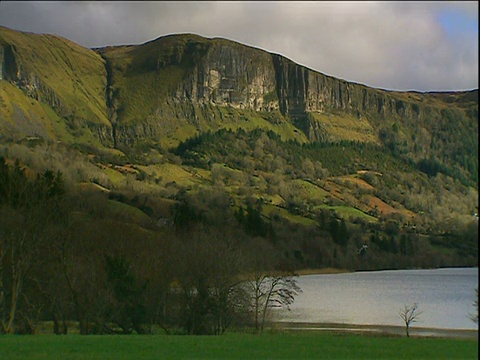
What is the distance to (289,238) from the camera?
133625 mm

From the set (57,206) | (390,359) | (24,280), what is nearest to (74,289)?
(24,280)

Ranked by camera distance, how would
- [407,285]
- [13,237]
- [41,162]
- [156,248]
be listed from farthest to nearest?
[41,162] < [407,285] < [156,248] < [13,237]

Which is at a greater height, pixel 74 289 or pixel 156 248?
pixel 156 248

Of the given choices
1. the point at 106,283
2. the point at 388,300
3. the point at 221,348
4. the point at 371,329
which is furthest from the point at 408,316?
the point at 221,348

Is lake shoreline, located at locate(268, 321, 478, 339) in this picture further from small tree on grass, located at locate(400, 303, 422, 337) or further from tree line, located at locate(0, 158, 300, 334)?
tree line, located at locate(0, 158, 300, 334)

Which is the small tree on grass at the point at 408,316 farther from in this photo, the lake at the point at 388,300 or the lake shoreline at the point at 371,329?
the lake shoreline at the point at 371,329

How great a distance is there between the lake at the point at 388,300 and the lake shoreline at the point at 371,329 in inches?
44.8

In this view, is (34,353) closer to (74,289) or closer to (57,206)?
(74,289)

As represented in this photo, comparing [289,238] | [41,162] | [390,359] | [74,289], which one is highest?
[41,162]

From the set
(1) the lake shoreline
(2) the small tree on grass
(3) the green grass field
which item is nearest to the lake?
(2) the small tree on grass

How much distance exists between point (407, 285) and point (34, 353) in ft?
241

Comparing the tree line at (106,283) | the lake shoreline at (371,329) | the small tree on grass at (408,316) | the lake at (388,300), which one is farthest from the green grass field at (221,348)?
the lake at (388,300)

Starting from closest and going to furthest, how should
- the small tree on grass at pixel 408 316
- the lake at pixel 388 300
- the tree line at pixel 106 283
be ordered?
the tree line at pixel 106 283 < the small tree on grass at pixel 408 316 < the lake at pixel 388 300

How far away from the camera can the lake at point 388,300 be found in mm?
65750
